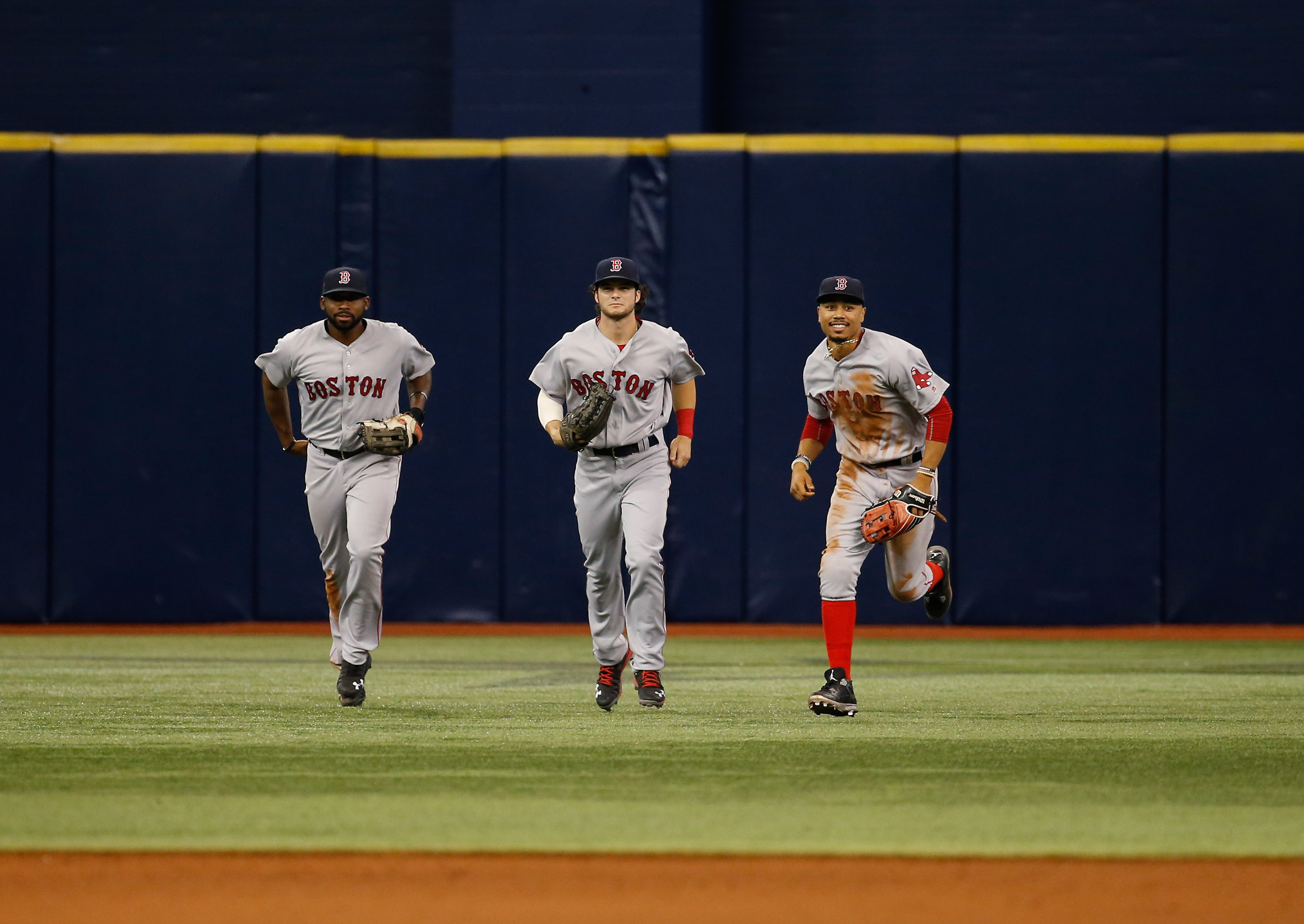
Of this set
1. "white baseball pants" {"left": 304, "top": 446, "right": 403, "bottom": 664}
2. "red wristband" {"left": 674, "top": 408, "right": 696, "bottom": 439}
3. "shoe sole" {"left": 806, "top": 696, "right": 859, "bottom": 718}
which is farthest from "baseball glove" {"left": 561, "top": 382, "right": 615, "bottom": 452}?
"shoe sole" {"left": 806, "top": 696, "right": 859, "bottom": 718}

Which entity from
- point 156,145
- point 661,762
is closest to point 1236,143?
point 156,145

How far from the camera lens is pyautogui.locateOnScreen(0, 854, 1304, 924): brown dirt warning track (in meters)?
3.71

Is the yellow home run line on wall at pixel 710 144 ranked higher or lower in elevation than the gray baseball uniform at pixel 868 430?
higher

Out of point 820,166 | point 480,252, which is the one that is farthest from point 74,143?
point 820,166

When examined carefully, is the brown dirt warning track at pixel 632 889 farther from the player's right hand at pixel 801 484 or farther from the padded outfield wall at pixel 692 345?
the padded outfield wall at pixel 692 345

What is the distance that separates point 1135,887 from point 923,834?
69 centimetres

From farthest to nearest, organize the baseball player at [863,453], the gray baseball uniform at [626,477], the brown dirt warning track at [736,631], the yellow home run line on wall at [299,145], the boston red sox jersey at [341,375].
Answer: the yellow home run line on wall at [299,145] → the brown dirt warning track at [736,631] → the boston red sox jersey at [341,375] → the gray baseball uniform at [626,477] → the baseball player at [863,453]

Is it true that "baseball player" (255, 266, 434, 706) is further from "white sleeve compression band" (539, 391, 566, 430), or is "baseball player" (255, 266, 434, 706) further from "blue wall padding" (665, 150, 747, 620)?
"blue wall padding" (665, 150, 747, 620)

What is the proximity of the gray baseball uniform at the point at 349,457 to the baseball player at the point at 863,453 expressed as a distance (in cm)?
181

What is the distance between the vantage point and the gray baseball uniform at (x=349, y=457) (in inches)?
279

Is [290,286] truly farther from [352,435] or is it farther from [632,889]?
[632,889]

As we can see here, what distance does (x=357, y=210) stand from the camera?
39.8 ft

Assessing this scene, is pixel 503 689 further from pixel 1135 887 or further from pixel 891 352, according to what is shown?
pixel 1135 887

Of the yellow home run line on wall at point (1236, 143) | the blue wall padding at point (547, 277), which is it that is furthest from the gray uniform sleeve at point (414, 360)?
the yellow home run line on wall at point (1236, 143)
